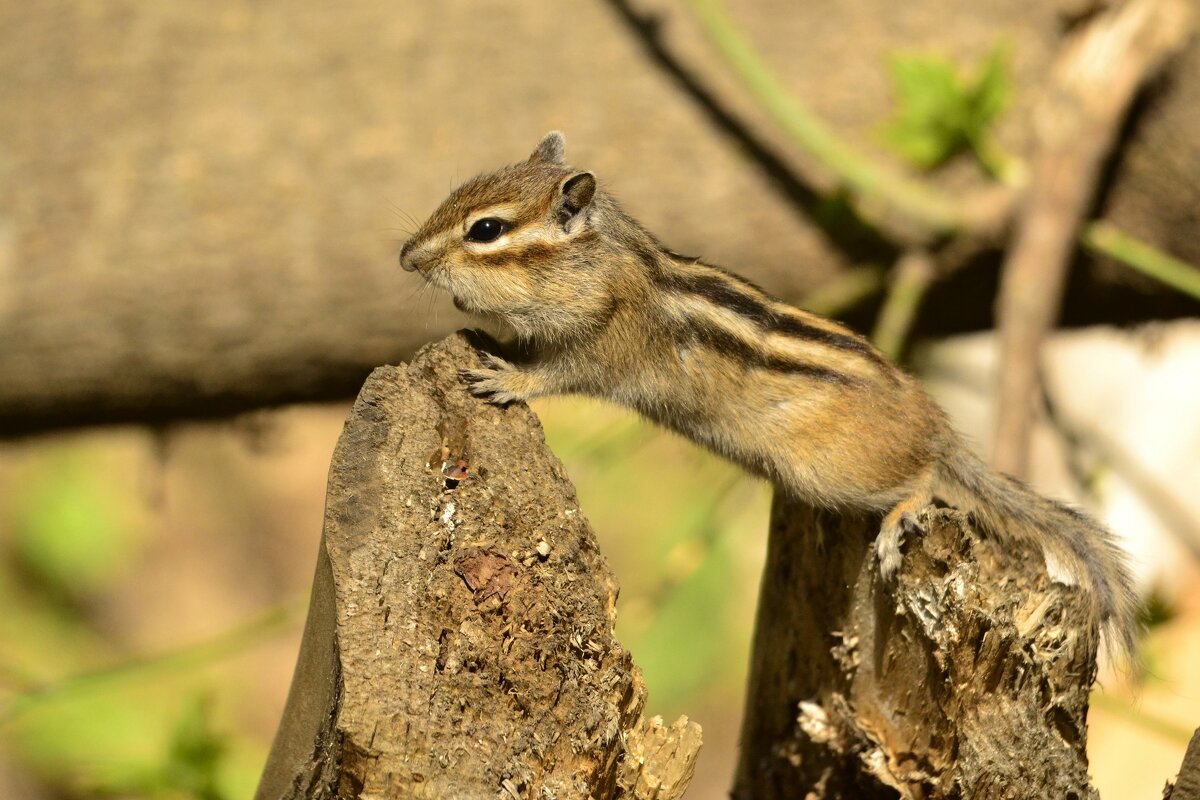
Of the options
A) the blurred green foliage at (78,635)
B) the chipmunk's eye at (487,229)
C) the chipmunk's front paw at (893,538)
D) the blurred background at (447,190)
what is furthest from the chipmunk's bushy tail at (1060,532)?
the blurred green foliage at (78,635)

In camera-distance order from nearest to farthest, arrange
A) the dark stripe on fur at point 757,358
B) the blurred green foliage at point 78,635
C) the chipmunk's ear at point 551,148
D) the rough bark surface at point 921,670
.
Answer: the rough bark surface at point 921,670, the dark stripe on fur at point 757,358, the chipmunk's ear at point 551,148, the blurred green foliage at point 78,635

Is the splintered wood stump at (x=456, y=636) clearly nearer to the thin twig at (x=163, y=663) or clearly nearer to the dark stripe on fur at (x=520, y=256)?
the dark stripe on fur at (x=520, y=256)

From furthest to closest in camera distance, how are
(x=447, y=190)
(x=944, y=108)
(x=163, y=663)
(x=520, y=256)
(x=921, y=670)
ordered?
(x=447, y=190) → (x=944, y=108) → (x=163, y=663) → (x=520, y=256) → (x=921, y=670)

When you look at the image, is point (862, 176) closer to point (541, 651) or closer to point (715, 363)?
point (715, 363)

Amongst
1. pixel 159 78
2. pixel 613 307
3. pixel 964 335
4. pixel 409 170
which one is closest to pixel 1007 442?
pixel 964 335

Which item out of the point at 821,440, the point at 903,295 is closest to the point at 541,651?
the point at 821,440

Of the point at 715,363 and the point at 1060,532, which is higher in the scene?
the point at 715,363

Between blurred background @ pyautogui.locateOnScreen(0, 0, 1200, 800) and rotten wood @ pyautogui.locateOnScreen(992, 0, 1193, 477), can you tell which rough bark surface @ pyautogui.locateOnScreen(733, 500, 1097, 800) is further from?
rotten wood @ pyautogui.locateOnScreen(992, 0, 1193, 477)
